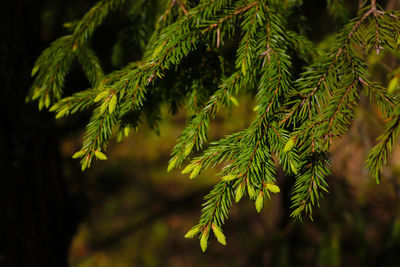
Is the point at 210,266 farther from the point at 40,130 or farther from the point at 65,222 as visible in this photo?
the point at 40,130

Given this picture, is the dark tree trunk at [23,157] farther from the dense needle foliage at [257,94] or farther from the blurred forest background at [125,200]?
the dense needle foliage at [257,94]

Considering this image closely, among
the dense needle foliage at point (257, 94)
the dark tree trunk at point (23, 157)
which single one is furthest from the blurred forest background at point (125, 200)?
the dense needle foliage at point (257, 94)

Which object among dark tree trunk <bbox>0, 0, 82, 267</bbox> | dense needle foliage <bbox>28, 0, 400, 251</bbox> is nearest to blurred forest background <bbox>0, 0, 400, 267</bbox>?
dark tree trunk <bbox>0, 0, 82, 267</bbox>

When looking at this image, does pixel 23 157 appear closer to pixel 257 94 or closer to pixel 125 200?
pixel 257 94

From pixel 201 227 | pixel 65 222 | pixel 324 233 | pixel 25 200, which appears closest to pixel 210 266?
pixel 324 233

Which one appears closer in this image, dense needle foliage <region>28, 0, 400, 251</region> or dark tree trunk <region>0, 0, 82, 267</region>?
dense needle foliage <region>28, 0, 400, 251</region>

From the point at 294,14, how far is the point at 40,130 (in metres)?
1.92

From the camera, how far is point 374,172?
93 centimetres

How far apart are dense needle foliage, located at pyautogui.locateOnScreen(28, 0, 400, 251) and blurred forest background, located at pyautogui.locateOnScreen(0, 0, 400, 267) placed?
1.21ft

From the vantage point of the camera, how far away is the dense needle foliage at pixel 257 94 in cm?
100

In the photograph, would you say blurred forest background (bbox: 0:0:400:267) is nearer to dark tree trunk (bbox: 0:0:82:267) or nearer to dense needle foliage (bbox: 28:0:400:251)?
dark tree trunk (bbox: 0:0:82:267)

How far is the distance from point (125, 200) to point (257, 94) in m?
5.44

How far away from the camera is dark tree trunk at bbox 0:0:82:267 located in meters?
1.96

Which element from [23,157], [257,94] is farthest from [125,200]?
[257,94]
